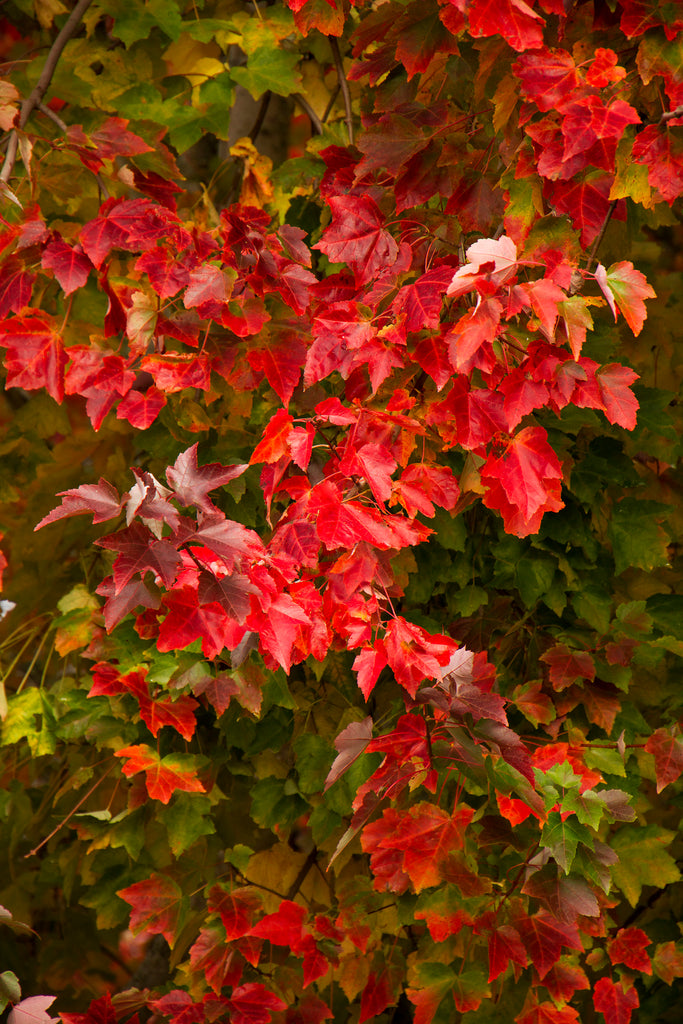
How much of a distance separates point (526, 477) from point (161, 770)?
2.94 feet

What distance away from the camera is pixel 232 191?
220 centimetres

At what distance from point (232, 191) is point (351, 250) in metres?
0.88

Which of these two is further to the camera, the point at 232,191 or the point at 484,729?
the point at 232,191

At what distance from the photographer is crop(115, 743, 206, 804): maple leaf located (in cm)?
174

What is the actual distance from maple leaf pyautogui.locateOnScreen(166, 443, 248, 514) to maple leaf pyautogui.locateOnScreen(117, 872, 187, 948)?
3.07ft

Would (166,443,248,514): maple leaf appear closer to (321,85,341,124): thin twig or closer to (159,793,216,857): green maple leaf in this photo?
(159,793,216,857): green maple leaf

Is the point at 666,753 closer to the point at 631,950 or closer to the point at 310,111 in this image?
the point at 631,950

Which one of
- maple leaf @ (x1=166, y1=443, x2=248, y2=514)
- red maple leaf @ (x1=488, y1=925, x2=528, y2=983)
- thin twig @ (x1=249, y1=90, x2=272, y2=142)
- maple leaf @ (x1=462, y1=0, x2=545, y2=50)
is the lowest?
red maple leaf @ (x1=488, y1=925, x2=528, y2=983)

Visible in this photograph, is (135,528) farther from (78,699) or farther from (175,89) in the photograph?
(175,89)

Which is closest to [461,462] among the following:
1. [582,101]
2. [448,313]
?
[448,313]

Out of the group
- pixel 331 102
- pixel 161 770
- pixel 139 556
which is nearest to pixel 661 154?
pixel 139 556

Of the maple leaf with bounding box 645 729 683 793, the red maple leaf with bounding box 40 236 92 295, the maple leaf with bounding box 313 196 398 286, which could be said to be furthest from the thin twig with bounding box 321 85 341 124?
the maple leaf with bounding box 645 729 683 793

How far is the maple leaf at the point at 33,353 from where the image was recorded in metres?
1.49

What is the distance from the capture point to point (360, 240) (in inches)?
56.6
